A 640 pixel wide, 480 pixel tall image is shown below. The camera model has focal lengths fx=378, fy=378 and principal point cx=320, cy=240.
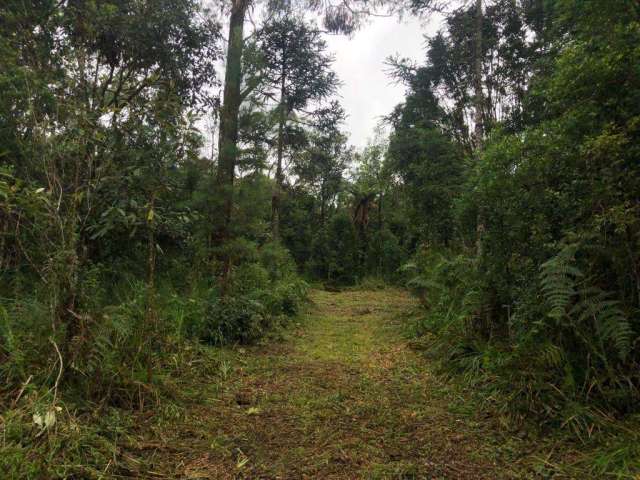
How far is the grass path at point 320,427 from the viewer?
7.06ft

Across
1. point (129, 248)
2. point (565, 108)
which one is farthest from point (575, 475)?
point (129, 248)

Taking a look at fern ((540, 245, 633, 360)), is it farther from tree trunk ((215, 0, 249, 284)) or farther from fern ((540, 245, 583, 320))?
tree trunk ((215, 0, 249, 284))

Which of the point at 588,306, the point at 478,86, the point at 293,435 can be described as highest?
the point at 478,86

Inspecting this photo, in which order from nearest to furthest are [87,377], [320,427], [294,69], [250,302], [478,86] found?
[87,377] → [320,427] → [250,302] → [478,86] → [294,69]

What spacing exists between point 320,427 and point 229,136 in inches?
154

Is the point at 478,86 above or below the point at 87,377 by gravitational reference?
Answer: above

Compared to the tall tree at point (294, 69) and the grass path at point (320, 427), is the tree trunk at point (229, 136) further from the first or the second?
the tall tree at point (294, 69)

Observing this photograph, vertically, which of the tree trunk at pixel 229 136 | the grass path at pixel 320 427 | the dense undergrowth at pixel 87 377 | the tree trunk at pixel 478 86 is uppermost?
the tree trunk at pixel 478 86

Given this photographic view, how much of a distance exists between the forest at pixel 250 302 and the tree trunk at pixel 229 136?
1.0 inches

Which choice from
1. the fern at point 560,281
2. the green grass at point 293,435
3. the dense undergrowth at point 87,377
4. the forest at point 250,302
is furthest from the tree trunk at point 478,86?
the dense undergrowth at point 87,377

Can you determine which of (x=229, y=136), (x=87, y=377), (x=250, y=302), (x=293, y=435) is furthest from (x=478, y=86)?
(x=87, y=377)

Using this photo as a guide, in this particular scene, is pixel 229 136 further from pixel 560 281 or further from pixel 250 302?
pixel 560 281

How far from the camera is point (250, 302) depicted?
493cm

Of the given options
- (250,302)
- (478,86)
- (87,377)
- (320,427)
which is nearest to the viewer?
(87,377)
